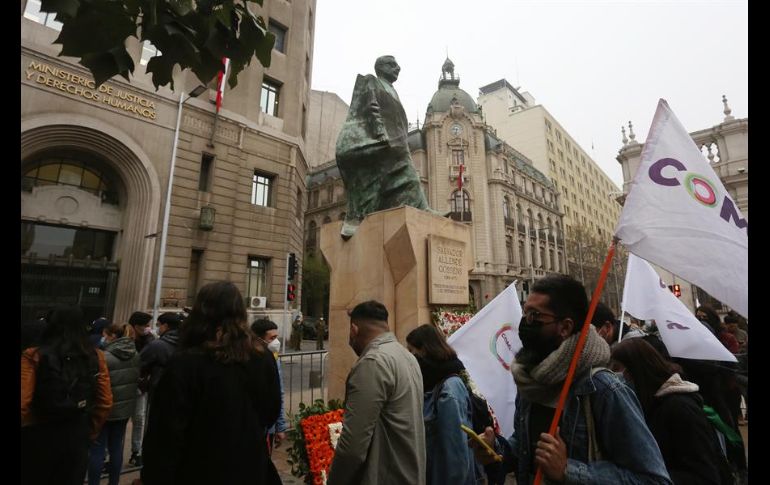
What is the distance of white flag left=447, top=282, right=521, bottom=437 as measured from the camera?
3.63 meters

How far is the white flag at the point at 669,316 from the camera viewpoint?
3.23 m

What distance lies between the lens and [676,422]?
2.12 m

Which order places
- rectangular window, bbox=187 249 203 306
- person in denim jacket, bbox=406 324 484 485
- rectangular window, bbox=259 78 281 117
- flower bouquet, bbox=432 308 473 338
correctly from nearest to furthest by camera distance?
person in denim jacket, bbox=406 324 484 485
flower bouquet, bbox=432 308 473 338
rectangular window, bbox=187 249 203 306
rectangular window, bbox=259 78 281 117

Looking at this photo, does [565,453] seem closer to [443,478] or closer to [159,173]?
[443,478]

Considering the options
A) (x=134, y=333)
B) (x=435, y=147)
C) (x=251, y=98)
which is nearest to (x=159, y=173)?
(x=251, y=98)

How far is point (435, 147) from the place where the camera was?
131 ft

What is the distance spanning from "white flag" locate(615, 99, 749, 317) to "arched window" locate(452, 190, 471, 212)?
3746 centimetres

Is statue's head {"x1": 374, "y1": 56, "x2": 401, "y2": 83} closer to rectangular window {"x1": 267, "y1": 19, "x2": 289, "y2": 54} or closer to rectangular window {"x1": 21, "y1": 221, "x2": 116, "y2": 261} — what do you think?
rectangular window {"x1": 21, "y1": 221, "x2": 116, "y2": 261}

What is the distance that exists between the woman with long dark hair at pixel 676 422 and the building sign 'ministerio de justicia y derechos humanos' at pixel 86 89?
16.9 meters

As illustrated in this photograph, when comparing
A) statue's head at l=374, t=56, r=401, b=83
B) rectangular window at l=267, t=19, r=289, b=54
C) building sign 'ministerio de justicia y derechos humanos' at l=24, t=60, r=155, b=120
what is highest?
rectangular window at l=267, t=19, r=289, b=54

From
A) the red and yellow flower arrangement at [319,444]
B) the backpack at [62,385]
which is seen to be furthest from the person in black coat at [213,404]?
the backpack at [62,385]

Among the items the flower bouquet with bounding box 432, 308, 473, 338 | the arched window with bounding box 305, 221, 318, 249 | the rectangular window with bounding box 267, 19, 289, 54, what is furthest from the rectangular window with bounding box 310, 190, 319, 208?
the flower bouquet with bounding box 432, 308, 473, 338

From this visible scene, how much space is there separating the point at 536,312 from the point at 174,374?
5.74 feet

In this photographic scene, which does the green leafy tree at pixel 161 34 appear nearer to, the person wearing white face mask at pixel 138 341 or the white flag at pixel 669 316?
the person wearing white face mask at pixel 138 341
